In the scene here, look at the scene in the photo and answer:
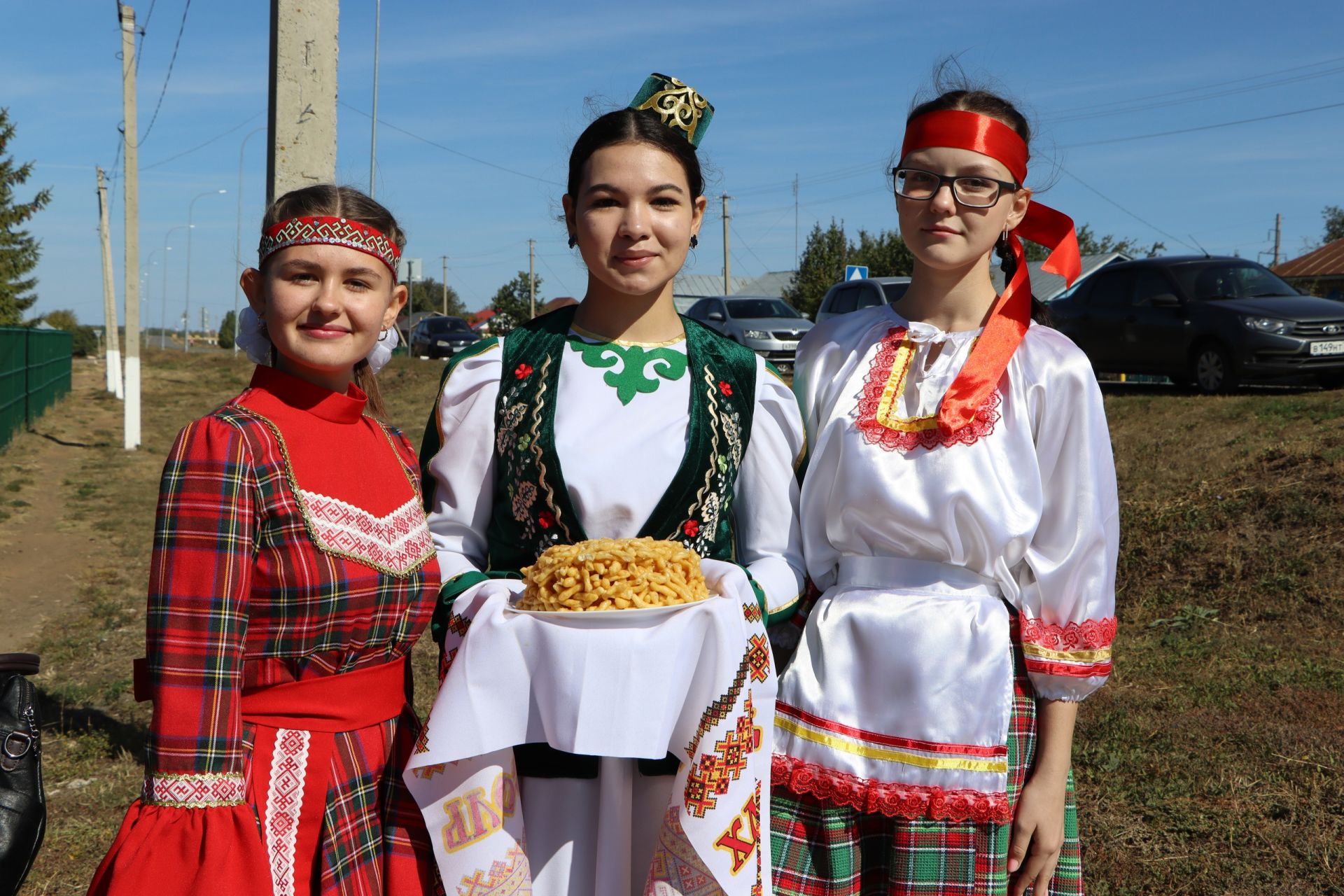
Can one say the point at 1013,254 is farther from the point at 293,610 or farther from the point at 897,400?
the point at 293,610

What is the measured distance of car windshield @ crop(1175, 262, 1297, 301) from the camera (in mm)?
10789

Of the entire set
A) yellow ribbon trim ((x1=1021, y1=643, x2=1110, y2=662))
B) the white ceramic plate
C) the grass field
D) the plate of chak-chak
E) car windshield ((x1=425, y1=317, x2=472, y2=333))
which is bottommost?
the grass field

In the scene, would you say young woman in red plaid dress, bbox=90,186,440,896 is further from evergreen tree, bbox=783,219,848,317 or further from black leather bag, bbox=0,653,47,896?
evergreen tree, bbox=783,219,848,317

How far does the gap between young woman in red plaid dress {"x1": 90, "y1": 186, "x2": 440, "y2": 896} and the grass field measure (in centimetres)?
229

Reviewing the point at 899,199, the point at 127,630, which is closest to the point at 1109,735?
the point at 899,199

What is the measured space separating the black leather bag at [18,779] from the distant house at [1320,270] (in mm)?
37089

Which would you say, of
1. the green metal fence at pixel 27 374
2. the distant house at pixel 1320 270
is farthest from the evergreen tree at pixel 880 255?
the green metal fence at pixel 27 374

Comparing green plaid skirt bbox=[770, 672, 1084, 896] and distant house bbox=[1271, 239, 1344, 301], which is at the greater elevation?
distant house bbox=[1271, 239, 1344, 301]

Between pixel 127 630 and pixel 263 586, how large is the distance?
18.7 feet

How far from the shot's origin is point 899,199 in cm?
224

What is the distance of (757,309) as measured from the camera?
18312 millimetres

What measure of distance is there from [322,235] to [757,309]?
16572 millimetres

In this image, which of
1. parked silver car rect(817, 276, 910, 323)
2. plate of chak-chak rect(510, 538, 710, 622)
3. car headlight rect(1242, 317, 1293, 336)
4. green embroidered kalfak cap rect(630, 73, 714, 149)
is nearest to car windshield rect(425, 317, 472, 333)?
parked silver car rect(817, 276, 910, 323)

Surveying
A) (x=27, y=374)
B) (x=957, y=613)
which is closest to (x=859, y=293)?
(x=957, y=613)
